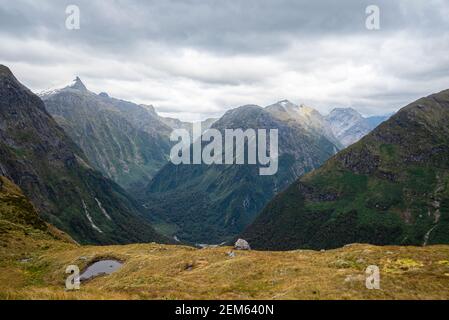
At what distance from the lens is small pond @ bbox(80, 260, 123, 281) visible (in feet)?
226

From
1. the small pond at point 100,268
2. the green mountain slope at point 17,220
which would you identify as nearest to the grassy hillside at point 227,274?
the small pond at point 100,268

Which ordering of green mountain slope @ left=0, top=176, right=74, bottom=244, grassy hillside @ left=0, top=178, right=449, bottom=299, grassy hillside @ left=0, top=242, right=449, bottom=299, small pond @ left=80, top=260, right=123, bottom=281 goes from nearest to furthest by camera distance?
grassy hillside @ left=0, top=242, right=449, bottom=299 < grassy hillside @ left=0, top=178, right=449, bottom=299 < small pond @ left=80, top=260, right=123, bottom=281 < green mountain slope @ left=0, top=176, right=74, bottom=244

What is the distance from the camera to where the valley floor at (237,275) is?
36.8 m

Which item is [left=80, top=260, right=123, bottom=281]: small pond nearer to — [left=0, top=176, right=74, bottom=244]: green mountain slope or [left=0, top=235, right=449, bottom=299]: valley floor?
[left=0, top=235, right=449, bottom=299]: valley floor

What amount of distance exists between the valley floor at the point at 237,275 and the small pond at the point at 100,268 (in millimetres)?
1624

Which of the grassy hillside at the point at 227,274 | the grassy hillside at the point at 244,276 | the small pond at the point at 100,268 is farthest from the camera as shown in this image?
the small pond at the point at 100,268

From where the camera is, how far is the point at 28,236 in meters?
97.9

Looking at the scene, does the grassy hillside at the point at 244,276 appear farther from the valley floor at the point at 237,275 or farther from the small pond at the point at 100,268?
the small pond at the point at 100,268

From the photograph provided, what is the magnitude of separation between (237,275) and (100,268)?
31.1 meters

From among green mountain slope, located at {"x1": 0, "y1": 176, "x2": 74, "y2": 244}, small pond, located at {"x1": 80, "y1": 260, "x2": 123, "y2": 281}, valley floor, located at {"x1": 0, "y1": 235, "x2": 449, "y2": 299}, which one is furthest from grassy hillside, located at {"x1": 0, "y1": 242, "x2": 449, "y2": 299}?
green mountain slope, located at {"x1": 0, "y1": 176, "x2": 74, "y2": 244}

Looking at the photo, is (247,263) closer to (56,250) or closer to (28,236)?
(56,250)

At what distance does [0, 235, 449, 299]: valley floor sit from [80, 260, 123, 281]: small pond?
63.9 inches

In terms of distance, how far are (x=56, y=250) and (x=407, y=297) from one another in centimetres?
7495
